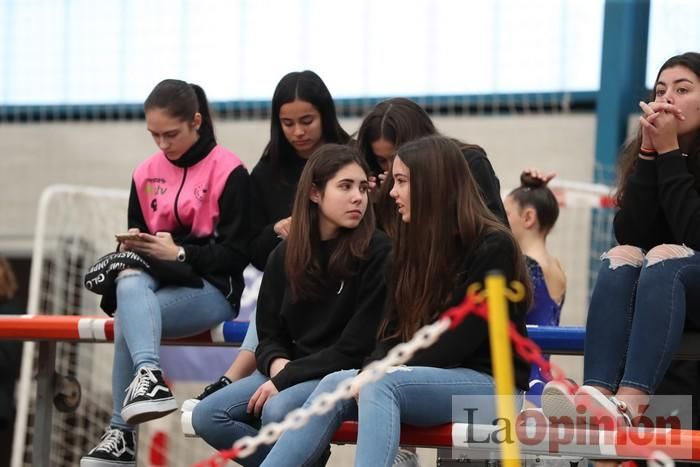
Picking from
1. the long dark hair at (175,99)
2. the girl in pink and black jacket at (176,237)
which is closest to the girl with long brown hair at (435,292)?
the girl in pink and black jacket at (176,237)

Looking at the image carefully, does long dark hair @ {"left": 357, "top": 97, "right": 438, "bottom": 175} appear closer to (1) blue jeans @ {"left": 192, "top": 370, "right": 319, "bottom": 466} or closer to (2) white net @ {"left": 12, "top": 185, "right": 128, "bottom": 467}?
(1) blue jeans @ {"left": 192, "top": 370, "right": 319, "bottom": 466}

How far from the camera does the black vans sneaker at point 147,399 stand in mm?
3438

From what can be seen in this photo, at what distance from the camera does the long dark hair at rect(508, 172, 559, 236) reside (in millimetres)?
4473

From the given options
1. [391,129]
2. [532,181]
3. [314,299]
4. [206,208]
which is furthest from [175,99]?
[532,181]

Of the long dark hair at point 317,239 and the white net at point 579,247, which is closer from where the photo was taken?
the long dark hair at point 317,239

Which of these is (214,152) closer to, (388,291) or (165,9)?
(388,291)

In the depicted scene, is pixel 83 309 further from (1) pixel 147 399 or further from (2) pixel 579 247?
(1) pixel 147 399

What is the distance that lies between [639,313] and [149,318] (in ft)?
4.69

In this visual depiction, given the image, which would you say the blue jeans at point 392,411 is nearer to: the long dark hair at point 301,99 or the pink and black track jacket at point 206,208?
the pink and black track jacket at point 206,208

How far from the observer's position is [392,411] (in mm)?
2982

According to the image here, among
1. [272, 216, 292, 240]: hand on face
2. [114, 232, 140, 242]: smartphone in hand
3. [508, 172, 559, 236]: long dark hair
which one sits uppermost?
[508, 172, 559, 236]: long dark hair

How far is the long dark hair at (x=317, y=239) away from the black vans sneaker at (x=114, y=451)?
69 centimetres

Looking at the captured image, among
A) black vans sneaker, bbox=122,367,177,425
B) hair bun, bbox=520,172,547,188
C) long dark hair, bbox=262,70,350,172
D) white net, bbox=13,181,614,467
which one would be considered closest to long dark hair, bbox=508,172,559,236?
hair bun, bbox=520,172,547,188

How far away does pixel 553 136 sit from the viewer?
245 inches
